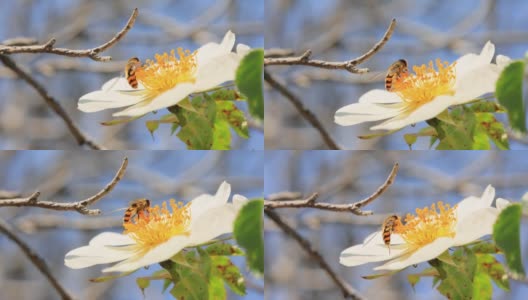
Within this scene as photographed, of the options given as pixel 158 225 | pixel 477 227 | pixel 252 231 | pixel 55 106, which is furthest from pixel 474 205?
pixel 55 106

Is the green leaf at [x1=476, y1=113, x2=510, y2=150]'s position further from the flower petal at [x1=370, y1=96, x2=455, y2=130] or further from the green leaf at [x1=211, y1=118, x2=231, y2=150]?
the green leaf at [x1=211, y1=118, x2=231, y2=150]

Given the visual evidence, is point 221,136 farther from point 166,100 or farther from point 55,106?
point 55,106

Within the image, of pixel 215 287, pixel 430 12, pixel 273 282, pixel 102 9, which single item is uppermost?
pixel 102 9

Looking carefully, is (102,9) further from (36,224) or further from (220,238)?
(220,238)

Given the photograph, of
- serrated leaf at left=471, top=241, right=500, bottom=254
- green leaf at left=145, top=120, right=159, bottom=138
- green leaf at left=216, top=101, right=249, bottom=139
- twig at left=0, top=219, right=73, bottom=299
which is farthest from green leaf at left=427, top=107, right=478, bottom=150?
twig at left=0, top=219, right=73, bottom=299

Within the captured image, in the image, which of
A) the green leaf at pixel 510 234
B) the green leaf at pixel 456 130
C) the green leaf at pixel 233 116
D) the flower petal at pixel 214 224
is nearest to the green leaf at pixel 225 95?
the green leaf at pixel 233 116

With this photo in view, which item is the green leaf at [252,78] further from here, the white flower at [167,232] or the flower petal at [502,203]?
the flower petal at [502,203]

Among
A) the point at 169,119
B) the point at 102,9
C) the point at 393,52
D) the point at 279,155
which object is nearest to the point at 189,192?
the point at 279,155
